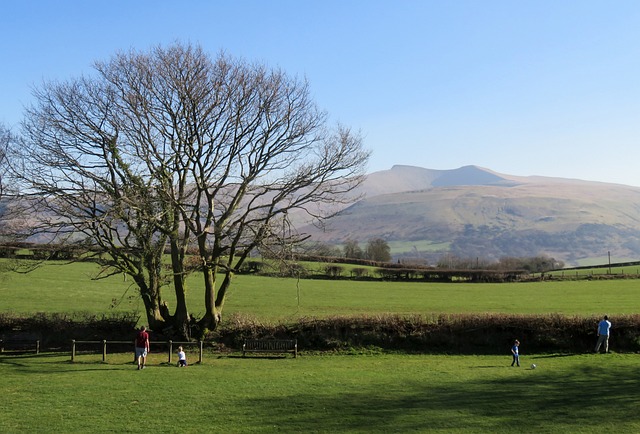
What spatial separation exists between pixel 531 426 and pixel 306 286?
46.4 metres

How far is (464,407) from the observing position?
18.5m

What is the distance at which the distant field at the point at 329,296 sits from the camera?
42.4m

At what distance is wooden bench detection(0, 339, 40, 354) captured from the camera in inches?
1191

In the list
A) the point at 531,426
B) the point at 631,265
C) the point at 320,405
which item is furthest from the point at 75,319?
the point at 631,265

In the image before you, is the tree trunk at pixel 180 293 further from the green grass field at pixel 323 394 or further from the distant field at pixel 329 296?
the distant field at pixel 329 296

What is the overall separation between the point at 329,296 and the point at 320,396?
34128 millimetres

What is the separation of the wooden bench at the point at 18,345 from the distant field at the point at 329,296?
5.49 meters

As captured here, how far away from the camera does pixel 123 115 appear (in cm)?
3055

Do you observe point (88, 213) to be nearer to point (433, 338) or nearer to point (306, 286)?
point (433, 338)

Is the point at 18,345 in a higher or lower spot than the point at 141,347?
lower

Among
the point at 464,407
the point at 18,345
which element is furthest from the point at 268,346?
the point at 464,407

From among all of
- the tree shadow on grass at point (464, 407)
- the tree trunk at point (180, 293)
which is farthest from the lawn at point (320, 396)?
the tree trunk at point (180, 293)

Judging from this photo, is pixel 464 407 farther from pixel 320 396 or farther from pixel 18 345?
pixel 18 345

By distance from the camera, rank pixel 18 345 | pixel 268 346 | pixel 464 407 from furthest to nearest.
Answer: pixel 268 346
pixel 18 345
pixel 464 407
